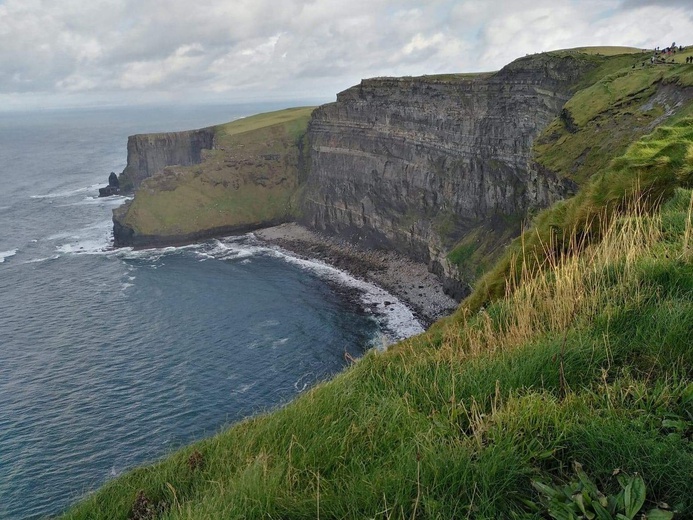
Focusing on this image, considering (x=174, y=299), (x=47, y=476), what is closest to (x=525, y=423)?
(x=47, y=476)

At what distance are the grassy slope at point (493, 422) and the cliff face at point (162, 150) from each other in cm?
13094

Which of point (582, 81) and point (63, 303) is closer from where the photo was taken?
point (582, 81)

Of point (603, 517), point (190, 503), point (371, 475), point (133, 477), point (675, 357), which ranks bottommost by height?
point (133, 477)

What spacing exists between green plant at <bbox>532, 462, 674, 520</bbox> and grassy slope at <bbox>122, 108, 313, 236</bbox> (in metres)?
98.1

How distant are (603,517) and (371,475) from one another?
7.08 ft

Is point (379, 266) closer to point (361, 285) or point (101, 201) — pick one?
point (361, 285)

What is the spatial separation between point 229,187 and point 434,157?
48.0 meters

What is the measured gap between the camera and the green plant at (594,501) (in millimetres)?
3994

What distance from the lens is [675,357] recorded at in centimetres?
575

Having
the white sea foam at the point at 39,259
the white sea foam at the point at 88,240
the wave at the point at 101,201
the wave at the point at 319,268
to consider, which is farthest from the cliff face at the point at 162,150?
the white sea foam at the point at 39,259

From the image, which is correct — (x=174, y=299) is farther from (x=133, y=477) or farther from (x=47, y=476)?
(x=133, y=477)

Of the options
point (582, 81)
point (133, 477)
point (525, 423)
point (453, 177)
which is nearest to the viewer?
point (525, 423)

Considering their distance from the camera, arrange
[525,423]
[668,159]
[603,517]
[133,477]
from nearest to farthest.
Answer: [603,517] → [525,423] → [133,477] → [668,159]

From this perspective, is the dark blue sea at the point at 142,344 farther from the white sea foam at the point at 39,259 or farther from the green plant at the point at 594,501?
the green plant at the point at 594,501
